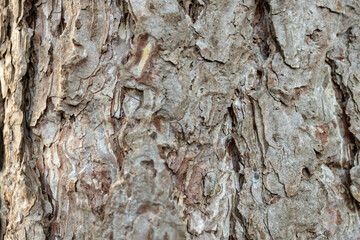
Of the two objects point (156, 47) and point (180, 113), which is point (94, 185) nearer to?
point (180, 113)

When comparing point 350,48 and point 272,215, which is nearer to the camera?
point 272,215

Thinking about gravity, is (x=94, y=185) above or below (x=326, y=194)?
below

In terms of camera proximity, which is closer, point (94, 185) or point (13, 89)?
point (94, 185)

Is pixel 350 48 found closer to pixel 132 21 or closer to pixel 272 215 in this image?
pixel 272 215

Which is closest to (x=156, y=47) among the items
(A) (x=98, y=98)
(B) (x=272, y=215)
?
(A) (x=98, y=98)

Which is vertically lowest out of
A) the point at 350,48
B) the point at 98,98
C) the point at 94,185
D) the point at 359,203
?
the point at 94,185

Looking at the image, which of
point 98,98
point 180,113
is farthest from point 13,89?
point 180,113
